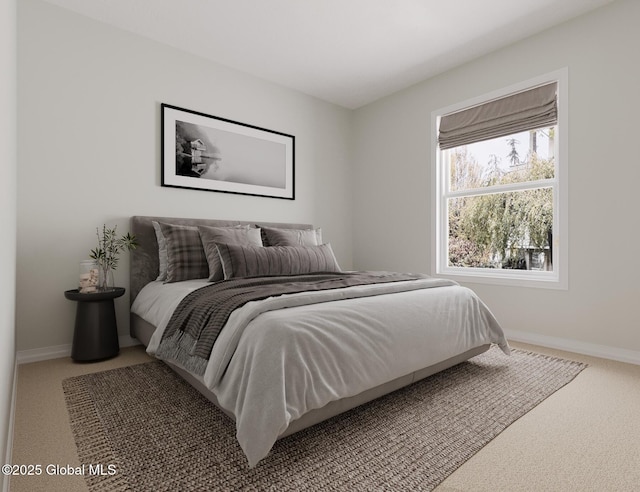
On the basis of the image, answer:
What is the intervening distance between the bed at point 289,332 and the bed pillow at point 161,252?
0.04 feet

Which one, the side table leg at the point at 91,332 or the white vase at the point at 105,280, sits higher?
the white vase at the point at 105,280

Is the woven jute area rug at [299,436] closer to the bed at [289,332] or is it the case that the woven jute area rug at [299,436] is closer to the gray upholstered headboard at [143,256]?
the bed at [289,332]

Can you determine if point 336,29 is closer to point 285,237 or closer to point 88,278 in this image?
point 285,237

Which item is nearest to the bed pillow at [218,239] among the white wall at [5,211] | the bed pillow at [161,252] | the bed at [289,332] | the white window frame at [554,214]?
the bed at [289,332]

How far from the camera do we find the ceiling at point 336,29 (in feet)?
8.90

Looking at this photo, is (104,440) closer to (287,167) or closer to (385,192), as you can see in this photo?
(287,167)

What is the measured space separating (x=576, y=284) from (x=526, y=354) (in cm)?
70

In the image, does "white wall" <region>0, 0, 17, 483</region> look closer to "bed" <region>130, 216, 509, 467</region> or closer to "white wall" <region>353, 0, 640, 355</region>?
"bed" <region>130, 216, 509, 467</region>

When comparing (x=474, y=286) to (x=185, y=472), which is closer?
(x=185, y=472)

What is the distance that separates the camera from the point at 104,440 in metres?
1.56

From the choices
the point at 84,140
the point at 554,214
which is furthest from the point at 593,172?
the point at 84,140

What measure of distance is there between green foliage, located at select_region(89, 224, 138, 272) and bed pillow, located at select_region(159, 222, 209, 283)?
1.01 ft

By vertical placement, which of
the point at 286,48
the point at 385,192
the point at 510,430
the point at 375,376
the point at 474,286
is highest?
the point at 286,48

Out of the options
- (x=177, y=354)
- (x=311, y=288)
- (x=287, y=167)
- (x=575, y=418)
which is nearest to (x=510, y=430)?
(x=575, y=418)
